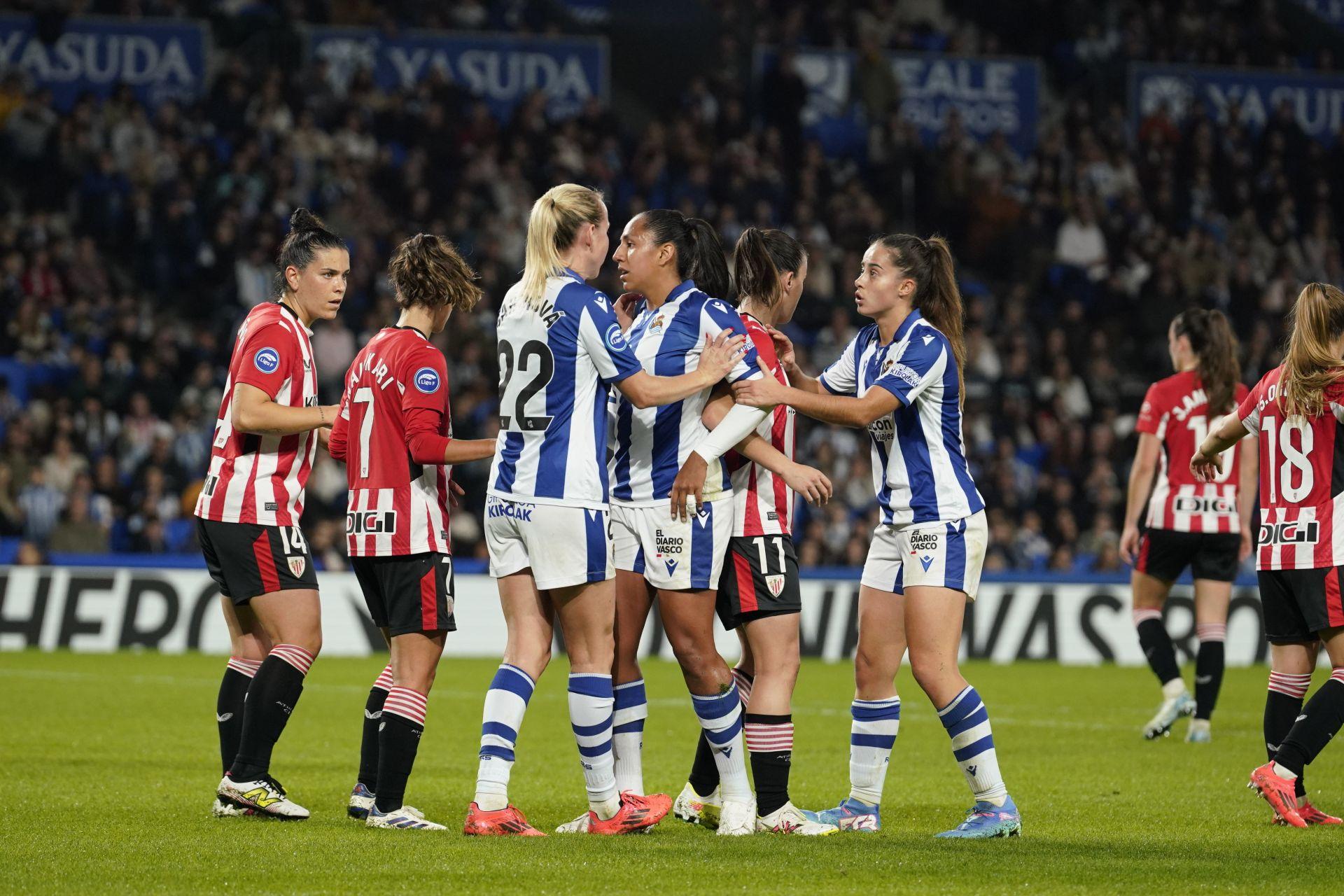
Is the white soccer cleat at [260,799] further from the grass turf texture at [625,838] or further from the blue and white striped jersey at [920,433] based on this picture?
the blue and white striped jersey at [920,433]

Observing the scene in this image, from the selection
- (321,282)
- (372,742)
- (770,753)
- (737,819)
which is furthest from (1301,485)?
(321,282)

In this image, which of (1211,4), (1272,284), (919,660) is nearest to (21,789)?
(919,660)

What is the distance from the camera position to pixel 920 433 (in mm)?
6383

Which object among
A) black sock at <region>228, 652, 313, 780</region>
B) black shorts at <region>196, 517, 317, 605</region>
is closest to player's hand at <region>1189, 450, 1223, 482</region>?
black shorts at <region>196, 517, 317, 605</region>

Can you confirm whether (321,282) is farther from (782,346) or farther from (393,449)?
(782,346)

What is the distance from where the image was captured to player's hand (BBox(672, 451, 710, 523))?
6.00 m

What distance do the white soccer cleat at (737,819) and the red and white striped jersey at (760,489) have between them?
1.02m

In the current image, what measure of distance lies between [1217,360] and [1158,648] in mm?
1848

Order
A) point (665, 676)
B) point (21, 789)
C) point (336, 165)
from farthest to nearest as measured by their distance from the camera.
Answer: point (336, 165)
point (665, 676)
point (21, 789)

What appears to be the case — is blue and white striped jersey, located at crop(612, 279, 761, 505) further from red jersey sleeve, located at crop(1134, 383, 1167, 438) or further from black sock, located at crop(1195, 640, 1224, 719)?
black sock, located at crop(1195, 640, 1224, 719)

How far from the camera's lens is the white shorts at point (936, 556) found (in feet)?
20.5

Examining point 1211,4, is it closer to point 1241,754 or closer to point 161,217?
point 161,217

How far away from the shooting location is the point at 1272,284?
22.7 m

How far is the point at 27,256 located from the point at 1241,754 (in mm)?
15292
